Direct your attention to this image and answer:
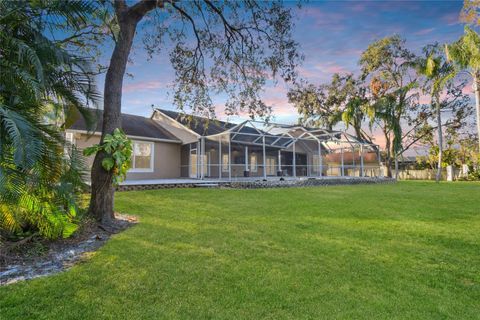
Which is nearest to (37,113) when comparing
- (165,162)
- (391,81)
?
Result: (165,162)

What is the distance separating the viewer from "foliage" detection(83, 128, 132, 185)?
6.22 meters

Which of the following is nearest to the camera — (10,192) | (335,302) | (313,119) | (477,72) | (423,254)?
(335,302)

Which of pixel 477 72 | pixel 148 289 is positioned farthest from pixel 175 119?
pixel 477 72

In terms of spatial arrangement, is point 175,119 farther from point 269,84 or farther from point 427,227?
point 427,227

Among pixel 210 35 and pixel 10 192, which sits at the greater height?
pixel 210 35

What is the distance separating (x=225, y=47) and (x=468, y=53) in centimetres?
1515

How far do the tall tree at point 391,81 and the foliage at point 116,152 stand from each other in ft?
75.0

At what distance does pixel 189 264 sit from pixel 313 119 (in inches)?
1033

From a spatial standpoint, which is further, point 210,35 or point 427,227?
point 210,35

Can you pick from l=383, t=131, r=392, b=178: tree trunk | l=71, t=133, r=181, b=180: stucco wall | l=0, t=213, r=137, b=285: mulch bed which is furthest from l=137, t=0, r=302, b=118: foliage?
l=383, t=131, r=392, b=178: tree trunk

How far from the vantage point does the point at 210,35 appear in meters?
9.34

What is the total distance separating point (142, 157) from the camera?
1630 centimetres

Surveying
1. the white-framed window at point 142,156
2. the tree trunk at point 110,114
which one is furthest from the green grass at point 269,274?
the white-framed window at point 142,156

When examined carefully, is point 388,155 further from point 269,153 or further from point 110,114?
point 110,114
